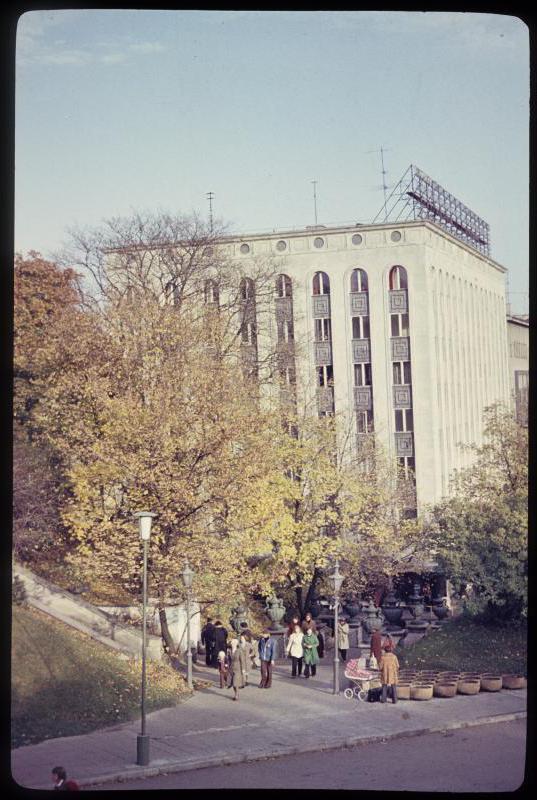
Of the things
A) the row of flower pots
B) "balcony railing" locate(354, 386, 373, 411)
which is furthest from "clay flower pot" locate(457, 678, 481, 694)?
"balcony railing" locate(354, 386, 373, 411)

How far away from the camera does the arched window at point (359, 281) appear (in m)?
44.5

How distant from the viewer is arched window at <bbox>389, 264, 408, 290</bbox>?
44.1m

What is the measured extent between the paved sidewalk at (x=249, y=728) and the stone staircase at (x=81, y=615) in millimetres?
1567

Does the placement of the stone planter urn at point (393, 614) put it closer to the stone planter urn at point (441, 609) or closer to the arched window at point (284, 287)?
the stone planter urn at point (441, 609)

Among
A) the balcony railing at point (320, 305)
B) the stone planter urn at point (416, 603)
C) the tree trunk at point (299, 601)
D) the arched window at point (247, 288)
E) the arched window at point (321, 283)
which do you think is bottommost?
the stone planter urn at point (416, 603)

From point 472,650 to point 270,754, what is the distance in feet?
26.0

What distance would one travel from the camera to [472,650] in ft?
78.4

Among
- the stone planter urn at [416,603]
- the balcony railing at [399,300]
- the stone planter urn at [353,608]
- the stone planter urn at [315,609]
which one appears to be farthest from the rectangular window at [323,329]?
the stone planter urn at [315,609]

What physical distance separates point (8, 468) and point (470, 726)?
32.0 ft

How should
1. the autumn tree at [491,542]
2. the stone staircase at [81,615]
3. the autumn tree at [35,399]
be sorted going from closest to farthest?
the stone staircase at [81,615], the autumn tree at [35,399], the autumn tree at [491,542]

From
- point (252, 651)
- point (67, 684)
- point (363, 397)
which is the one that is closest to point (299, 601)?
point (252, 651)

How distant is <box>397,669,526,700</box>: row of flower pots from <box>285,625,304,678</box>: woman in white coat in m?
2.18

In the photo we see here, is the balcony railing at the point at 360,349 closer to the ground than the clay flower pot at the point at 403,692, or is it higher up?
higher up

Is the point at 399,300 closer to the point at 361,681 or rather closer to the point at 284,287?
the point at 284,287
